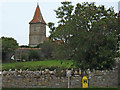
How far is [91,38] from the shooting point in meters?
13.0

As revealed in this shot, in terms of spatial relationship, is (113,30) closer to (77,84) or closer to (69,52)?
(69,52)

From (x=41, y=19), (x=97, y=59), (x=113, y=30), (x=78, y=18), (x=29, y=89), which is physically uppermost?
(x=41, y=19)

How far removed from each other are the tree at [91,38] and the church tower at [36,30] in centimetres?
7705

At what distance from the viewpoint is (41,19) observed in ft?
309

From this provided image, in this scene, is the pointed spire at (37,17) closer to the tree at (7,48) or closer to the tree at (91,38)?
the tree at (7,48)

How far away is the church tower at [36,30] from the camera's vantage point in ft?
301

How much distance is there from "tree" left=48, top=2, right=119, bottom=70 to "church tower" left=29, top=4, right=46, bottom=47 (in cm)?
7705

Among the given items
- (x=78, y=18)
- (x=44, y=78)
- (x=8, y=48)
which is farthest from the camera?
(x=8, y=48)

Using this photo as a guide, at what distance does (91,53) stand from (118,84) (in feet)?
8.75

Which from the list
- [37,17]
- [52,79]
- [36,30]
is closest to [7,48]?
[52,79]

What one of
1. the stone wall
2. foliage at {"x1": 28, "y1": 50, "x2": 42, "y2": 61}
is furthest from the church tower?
the stone wall

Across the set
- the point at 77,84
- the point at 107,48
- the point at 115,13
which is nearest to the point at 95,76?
the point at 77,84

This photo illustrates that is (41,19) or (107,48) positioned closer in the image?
(107,48)

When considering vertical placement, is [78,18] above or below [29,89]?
above
